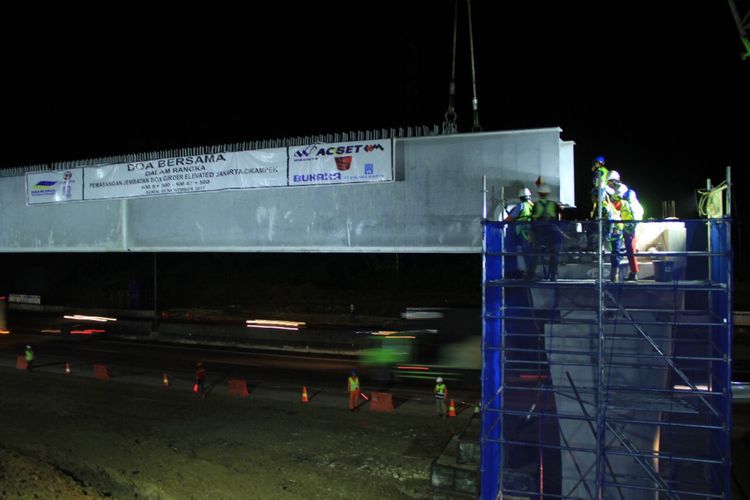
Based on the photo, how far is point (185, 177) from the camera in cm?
1302

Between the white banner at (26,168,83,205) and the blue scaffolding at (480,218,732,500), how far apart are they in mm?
10979

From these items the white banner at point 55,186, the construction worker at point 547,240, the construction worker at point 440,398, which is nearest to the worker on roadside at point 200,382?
the white banner at point 55,186

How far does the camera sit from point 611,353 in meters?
6.71

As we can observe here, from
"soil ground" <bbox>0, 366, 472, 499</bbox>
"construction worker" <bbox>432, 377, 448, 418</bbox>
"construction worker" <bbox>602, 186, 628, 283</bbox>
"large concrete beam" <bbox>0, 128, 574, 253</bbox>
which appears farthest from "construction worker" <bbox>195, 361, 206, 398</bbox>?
"construction worker" <bbox>602, 186, 628, 283</bbox>

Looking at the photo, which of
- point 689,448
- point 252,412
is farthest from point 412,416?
point 689,448

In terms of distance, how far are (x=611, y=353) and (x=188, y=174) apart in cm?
976

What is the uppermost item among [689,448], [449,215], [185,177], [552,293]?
[185,177]

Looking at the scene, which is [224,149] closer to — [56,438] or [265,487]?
[265,487]

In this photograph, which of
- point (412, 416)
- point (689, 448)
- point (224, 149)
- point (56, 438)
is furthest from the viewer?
point (412, 416)

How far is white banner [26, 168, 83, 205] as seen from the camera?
14.3m

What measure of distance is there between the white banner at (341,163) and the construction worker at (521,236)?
305cm

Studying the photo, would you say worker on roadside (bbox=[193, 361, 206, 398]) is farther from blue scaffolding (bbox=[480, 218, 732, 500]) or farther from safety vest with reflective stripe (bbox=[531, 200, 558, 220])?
safety vest with reflective stripe (bbox=[531, 200, 558, 220])

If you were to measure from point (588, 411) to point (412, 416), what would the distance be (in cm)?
928

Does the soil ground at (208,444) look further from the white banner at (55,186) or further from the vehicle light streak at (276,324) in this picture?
the vehicle light streak at (276,324)
